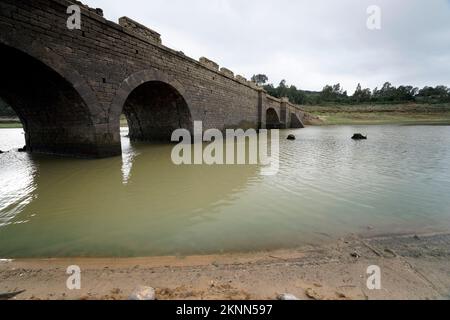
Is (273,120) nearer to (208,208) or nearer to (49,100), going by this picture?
(49,100)

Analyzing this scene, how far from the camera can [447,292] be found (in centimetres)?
165

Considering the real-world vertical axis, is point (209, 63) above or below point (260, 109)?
above

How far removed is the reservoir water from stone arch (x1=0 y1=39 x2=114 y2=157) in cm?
255

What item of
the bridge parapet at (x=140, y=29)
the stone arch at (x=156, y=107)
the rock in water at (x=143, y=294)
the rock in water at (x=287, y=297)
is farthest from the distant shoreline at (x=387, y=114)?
the rock in water at (x=143, y=294)

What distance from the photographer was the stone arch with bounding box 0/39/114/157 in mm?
6500

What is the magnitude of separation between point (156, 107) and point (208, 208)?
10936 mm

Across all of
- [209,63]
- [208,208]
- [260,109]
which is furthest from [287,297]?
[260,109]

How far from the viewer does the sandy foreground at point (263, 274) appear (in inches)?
66.4

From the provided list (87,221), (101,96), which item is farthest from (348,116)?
(87,221)

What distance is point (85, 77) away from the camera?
7473 mm

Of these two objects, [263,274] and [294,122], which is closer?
[263,274]

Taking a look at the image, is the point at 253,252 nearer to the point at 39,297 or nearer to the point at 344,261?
the point at 344,261

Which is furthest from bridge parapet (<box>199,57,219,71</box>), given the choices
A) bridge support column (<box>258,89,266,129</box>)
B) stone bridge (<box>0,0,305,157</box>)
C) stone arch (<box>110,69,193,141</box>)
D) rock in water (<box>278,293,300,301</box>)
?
rock in water (<box>278,293,300,301</box>)

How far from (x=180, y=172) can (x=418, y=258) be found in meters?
4.93
